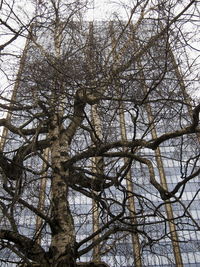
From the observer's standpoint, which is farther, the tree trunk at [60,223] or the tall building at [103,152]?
the tall building at [103,152]

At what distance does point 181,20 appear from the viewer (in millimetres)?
3352

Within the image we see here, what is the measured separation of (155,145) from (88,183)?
838 mm

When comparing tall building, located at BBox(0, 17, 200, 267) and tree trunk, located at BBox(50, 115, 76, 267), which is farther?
tall building, located at BBox(0, 17, 200, 267)

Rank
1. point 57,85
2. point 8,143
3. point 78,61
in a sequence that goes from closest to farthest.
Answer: point 57,85 → point 78,61 → point 8,143

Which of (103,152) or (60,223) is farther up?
(103,152)

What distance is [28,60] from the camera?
4.01 metres

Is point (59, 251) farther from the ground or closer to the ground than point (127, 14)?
closer to the ground

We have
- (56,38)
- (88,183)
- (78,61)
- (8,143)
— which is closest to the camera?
(78,61)

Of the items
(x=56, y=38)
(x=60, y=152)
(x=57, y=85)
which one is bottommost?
(x=60, y=152)

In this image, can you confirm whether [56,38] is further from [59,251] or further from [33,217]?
[59,251]

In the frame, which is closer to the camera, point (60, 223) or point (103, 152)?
point (60, 223)

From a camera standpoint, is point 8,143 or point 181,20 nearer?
point 181,20

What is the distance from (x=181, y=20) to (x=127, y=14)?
92 cm

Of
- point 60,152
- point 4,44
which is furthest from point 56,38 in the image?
point 60,152
